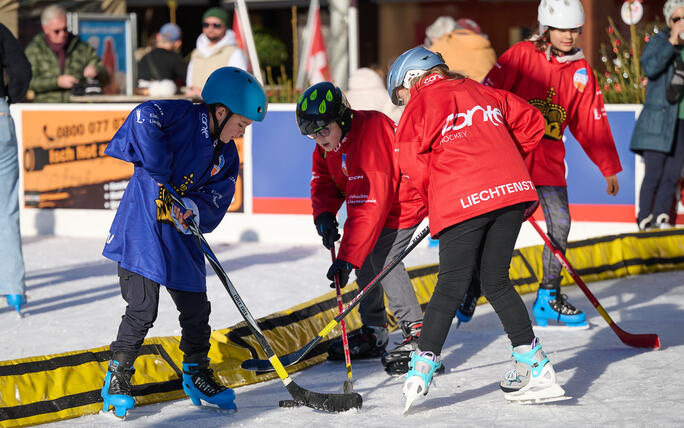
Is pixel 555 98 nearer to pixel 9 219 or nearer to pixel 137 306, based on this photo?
pixel 137 306

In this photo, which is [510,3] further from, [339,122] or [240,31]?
[339,122]

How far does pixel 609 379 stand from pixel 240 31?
8099 mm

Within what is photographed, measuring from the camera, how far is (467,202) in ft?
12.2

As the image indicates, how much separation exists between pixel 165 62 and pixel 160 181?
6695 millimetres

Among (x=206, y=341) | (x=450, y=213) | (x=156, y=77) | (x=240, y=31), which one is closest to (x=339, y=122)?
(x=450, y=213)

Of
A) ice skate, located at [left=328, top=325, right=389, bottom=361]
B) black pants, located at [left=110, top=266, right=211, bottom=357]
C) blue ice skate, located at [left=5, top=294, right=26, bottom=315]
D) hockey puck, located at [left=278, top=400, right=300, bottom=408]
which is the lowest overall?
blue ice skate, located at [left=5, top=294, right=26, bottom=315]

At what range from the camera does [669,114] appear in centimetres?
759

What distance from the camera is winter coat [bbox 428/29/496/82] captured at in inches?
294

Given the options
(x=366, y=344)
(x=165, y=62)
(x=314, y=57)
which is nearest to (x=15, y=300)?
(x=366, y=344)

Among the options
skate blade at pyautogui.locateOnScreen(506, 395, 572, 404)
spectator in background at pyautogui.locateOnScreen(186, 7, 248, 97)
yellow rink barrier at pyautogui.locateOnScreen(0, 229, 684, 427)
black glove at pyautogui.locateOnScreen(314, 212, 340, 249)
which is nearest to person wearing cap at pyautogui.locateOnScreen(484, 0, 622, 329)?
yellow rink barrier at pyautogui.locateOnScreen(0, 229, 684, 427)

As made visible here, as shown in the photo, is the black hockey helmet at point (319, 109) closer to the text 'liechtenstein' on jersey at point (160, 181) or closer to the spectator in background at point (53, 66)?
the text 'liechtenstein' on jersey at point (160, 181)

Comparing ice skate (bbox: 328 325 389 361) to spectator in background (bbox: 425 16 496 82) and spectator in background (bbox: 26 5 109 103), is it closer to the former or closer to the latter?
spectator in background (bbox: 425 16 496 82)

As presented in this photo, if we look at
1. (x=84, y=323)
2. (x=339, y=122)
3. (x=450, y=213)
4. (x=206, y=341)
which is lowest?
(x=84, y=323)

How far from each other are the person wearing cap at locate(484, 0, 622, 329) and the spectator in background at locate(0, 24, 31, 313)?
8.33 ft
